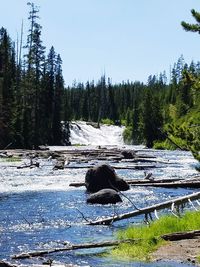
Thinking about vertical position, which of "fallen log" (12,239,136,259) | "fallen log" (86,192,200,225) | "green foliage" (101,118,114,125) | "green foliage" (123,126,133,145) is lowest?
"fallen log" (12,239,136,259)

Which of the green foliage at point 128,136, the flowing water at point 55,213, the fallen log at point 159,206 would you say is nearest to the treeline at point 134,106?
the green foliage at point 128,136

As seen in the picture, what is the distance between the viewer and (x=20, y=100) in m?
78.6

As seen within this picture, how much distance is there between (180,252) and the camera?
11758 mm

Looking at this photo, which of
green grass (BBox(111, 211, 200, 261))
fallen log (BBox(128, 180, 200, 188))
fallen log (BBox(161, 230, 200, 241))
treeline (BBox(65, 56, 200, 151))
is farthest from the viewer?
treeline (BBox(65, 56, 200, 151))

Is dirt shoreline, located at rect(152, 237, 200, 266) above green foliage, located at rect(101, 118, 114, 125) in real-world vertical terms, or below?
below

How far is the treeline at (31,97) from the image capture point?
67.3m

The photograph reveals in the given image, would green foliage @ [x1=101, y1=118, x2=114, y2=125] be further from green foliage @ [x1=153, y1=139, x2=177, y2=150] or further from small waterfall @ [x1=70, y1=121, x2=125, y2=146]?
green foliage @ [x1=153, y1=139, x2=177, y2=150]

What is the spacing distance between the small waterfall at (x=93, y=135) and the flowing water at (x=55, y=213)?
2531 inches

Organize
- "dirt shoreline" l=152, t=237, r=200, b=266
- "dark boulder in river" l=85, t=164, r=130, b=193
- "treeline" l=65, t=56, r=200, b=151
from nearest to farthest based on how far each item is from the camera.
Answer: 1. "dirt shoreline" l=152, t=237, r=200, b=266
2. "dark boulder in river" l=85, t=164, r=130, b=193
3. "treeline" l=65, t=56, r=200, b=151

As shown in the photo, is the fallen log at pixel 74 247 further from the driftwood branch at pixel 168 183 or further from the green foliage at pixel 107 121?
the green foliage at pixel 107 121

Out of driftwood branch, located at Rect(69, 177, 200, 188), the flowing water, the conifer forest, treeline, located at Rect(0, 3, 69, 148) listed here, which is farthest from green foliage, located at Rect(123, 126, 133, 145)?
driftwood branch, located at Rect(69, 177, 200, 188)

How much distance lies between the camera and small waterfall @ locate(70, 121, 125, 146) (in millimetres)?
97850

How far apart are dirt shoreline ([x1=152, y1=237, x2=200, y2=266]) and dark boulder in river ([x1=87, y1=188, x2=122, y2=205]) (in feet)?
28.1

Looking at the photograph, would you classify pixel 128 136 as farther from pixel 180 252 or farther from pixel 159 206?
pixel 180 252
